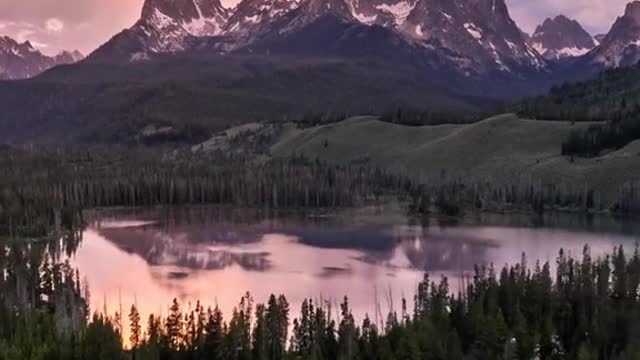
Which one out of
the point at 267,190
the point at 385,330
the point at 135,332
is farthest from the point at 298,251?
the point at 267,190

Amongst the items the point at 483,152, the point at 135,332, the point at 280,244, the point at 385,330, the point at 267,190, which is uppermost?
the point at 483,152

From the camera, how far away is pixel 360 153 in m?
188

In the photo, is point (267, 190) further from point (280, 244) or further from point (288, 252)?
point (288, 252)

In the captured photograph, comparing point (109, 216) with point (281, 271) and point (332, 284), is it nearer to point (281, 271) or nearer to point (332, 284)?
point (281, 271)

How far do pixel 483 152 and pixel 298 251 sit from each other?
3277 inches

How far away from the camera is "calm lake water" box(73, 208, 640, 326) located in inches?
2773

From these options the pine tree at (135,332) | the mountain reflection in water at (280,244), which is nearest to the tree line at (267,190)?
the mountain reflection in water at (280,244)

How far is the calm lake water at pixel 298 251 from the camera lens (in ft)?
231

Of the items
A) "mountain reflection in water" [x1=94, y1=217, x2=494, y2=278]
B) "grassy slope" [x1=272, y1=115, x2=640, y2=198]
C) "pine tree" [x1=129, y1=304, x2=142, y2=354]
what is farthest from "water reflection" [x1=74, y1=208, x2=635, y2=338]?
"grassy slope" [x1=272, y1=115, x2=640, y2=198]

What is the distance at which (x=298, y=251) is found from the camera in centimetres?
9144

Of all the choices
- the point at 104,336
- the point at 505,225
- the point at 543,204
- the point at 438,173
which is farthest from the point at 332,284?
the point at 438,173

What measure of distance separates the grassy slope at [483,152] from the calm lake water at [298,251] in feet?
73.3

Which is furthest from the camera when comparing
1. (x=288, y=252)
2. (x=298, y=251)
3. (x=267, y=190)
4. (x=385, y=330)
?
(x=267, y=190)

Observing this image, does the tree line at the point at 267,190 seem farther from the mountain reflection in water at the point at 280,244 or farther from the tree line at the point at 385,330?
the tree line at the point at 385,330
